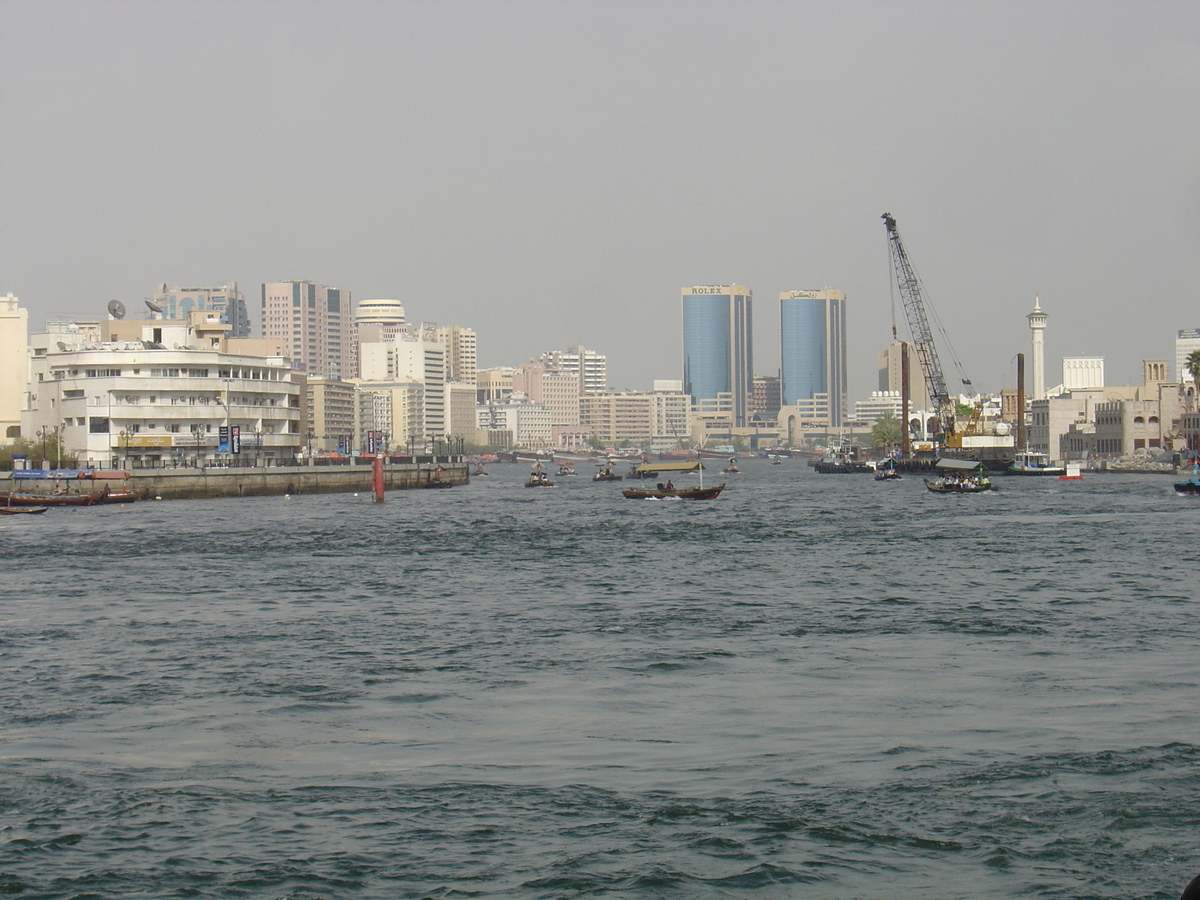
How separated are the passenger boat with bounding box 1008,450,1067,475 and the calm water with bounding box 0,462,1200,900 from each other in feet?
394

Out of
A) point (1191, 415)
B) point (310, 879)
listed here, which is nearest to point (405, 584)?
point (310, 879)

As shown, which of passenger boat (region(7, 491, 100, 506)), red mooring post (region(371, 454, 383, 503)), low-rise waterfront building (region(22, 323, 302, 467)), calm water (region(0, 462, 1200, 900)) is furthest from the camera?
low-rise waterfront building (region(22, 323, 302, 467))

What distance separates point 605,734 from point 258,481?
105640 mm

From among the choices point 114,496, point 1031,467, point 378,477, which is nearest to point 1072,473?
point 1031,467

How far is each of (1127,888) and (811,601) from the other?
25.5m

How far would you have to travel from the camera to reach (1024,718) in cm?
2203

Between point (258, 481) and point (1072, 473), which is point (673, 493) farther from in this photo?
point (1072, 473)

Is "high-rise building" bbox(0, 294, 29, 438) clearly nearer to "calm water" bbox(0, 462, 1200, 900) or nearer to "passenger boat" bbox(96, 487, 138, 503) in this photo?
"passenger boat" bbox(96, 487, 138, 503)

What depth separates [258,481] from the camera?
122312 mm

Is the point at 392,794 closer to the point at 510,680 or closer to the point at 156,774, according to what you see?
the point at 156,774

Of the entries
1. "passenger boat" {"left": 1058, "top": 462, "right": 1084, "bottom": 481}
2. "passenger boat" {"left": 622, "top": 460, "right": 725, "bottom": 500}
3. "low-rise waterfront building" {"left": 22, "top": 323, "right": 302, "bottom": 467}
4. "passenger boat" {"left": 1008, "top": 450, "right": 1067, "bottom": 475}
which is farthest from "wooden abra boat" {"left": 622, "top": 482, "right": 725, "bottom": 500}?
"passenger boat" {"left": 1008, "top": 450, "right": 1067, "bottom": 475}

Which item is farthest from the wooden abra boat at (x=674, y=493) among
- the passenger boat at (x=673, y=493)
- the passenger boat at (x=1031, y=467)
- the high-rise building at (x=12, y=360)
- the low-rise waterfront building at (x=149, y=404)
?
the high-rise building at (x=12, y=360)

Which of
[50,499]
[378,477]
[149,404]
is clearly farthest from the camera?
[149,404]

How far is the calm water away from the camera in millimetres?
15234
